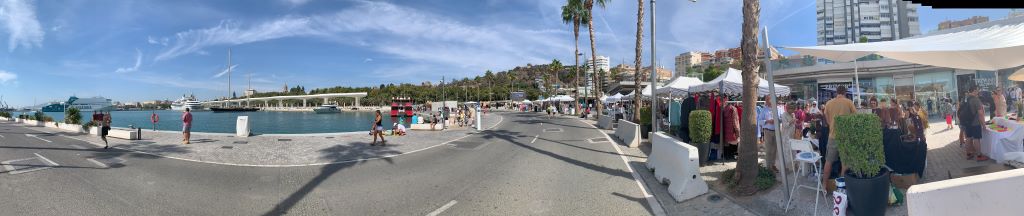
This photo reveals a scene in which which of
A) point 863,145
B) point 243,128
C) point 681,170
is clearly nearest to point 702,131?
point 681,170

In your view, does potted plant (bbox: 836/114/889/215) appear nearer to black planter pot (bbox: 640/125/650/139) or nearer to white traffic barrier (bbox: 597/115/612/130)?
black planter pot (bbox: 640/125/650/139)

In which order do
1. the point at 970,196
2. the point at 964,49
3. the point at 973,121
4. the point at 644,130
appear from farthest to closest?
1. the point at 644,130
2. the point at 973,121
3. the point at 964,49
4. the point at 970,196

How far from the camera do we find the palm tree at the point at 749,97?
232 inches

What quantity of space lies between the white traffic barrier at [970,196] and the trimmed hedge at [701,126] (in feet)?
16.0

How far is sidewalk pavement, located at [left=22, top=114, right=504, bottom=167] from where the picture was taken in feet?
35.0

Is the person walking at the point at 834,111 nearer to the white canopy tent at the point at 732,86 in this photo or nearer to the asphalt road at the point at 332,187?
the asphalt road at the point at 332,187

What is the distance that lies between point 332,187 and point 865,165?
7089 mm

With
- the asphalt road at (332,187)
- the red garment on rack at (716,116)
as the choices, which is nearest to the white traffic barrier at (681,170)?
the asphalt road at (332,187)

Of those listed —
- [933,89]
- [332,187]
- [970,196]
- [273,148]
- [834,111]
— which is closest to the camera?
[970,196]

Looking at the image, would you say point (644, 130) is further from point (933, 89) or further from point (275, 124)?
point (275, 124)

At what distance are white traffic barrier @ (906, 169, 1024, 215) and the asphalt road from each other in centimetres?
274

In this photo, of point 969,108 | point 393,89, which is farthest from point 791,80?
point 393,89

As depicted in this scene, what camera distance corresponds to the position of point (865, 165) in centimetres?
402

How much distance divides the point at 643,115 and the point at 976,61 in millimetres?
9370
